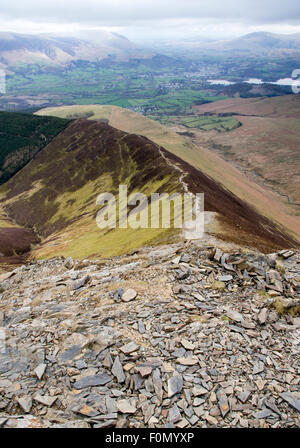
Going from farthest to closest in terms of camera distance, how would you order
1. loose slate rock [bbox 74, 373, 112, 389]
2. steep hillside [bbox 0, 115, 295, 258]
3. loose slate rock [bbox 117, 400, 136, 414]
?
steep hillside [bbox 0, 115, 295, 258] → loose slate rock [bbox 74, 373, 112, 389] → loose slate rock [bbox 117, 400, 136, 414]

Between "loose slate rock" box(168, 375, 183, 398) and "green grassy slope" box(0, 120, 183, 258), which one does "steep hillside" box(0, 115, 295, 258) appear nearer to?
"green grassy slope" box(0, 120, 183, 258)

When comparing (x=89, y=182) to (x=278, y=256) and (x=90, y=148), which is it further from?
(x=278, y=256)

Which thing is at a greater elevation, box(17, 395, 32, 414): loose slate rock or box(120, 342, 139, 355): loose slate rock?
box(120, 342, 139, 355): loose slate rock

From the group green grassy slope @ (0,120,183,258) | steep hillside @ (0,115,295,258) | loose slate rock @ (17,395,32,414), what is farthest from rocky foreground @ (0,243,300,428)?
green grassy slope @ (0,120,183,258)

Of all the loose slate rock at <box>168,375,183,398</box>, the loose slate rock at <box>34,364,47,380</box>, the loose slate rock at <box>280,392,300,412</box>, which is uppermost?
the loose slate rock at <box>168,375,183,398</box>

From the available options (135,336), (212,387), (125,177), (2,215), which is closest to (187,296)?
A: (135,336)

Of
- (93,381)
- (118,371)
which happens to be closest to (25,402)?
(93,381)
